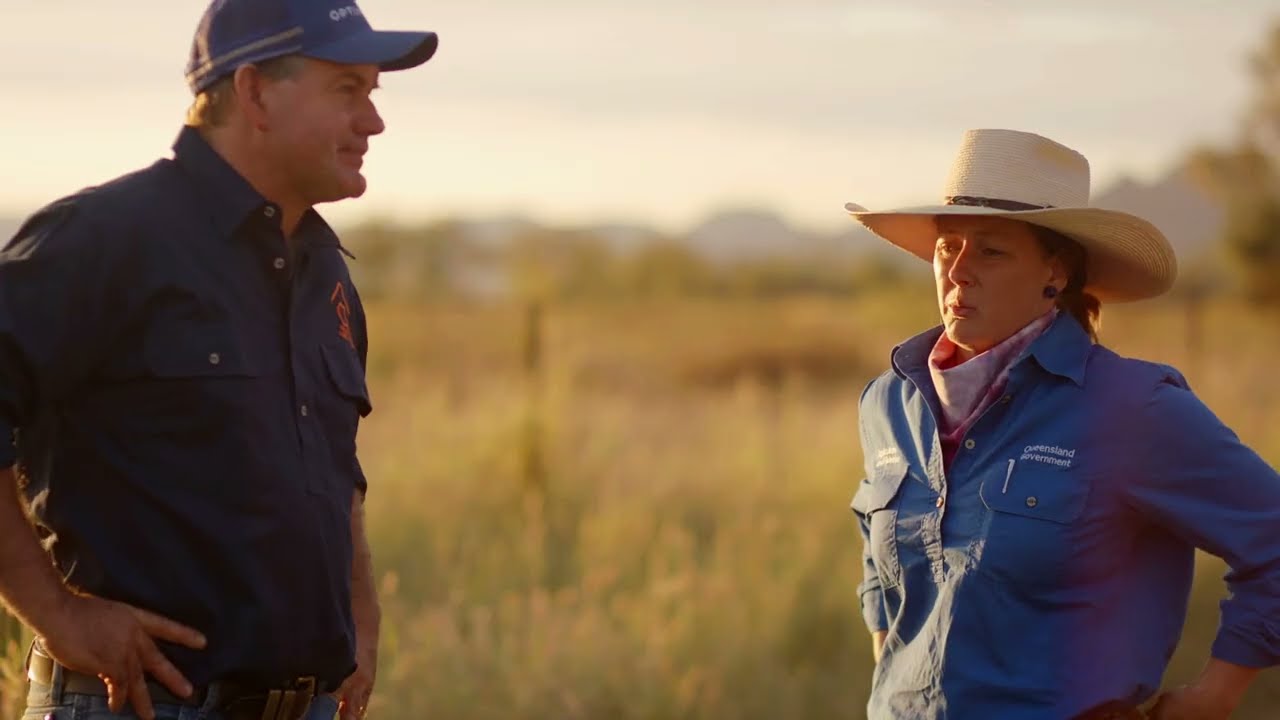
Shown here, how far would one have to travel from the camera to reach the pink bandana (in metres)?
3.29

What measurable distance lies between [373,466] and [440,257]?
44451 millimetres

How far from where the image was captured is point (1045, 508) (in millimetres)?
3123

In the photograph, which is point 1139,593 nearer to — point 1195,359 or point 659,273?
point 1195,359

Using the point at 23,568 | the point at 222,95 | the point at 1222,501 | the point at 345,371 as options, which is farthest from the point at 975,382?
the point at 23,568

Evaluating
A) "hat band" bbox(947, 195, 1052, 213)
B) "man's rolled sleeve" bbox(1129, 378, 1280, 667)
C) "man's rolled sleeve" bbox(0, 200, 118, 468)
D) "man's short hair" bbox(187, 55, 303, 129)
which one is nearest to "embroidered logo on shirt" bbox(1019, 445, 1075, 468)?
"man's rolled sleeve" bbox(1129, 378, 1280, 667)

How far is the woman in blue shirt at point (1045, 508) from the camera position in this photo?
309cm

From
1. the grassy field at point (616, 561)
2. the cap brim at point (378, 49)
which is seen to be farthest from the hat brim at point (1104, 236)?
the grassy field at point (616, 561)

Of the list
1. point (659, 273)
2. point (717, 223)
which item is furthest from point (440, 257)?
point (717, 223)

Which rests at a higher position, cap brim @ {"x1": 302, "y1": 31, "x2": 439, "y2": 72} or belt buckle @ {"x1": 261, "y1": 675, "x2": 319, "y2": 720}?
cap brim @ {"x1": 302, "y1": 31, "x2": 439, "y2": 72}

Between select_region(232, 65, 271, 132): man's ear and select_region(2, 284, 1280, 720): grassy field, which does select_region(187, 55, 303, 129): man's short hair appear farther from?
select_region(2, 284, 1280, 720): grassy field

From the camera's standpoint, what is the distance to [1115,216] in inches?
134

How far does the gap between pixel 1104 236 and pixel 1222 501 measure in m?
0.66

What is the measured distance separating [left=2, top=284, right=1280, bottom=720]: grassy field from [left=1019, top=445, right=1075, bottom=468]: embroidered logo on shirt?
2699mm

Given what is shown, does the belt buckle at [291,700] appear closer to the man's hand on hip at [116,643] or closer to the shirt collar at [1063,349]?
the man's hand on hip at [116,643]
